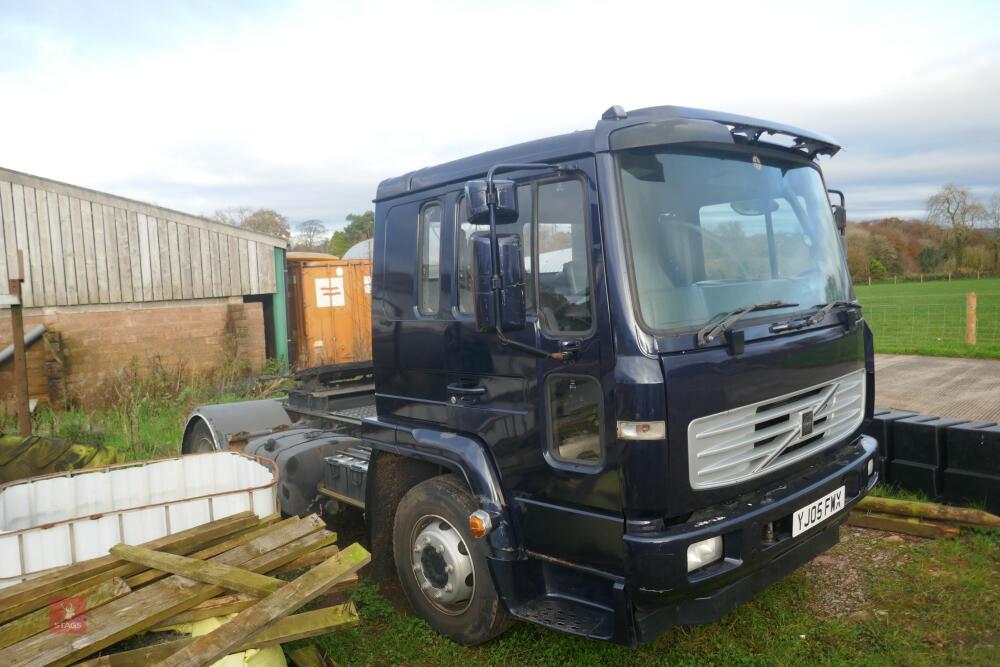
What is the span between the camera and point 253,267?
45.5ft

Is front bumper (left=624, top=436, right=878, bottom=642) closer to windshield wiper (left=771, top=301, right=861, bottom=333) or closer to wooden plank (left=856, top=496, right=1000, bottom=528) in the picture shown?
windshield wiper (left=771, top=301, right=861, bottom=333)

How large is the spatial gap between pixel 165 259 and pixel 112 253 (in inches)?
34.7

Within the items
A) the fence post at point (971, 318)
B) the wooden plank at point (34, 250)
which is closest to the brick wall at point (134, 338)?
the wooden plank at point (34, 250)

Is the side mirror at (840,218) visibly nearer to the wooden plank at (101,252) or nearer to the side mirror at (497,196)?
the side mirror at (497,196)

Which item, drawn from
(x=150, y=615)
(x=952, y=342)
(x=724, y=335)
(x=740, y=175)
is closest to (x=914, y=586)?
(x=724, y=335)

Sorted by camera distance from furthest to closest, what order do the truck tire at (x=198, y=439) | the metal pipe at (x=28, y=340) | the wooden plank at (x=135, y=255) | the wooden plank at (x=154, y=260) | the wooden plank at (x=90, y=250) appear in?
the wooden plank at (x=154, y=260)
the wooden plank at (x=135, y=255)
the wooden plank at (x=90, y=250)
the metal pipe at (x=28, y=340)
the truck tire at (x=198, y=439)

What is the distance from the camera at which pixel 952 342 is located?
596 inches

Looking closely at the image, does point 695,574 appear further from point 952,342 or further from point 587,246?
point 952,342

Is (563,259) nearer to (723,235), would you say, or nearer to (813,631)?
(723,235)

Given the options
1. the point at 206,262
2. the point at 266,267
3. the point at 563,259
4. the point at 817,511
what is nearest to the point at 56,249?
the point at 206,262

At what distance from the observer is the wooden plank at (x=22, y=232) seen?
36.2 ft

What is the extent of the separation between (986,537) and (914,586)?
3.01ft

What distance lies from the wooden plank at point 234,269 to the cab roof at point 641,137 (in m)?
10.5

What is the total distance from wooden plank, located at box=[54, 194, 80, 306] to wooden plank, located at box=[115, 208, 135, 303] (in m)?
0.71
